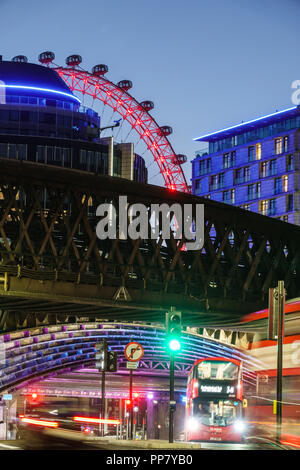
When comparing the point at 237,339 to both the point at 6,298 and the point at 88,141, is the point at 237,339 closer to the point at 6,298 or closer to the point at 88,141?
the point at 6,298

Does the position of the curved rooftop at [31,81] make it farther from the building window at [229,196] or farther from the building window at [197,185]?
the building window at [197,185]

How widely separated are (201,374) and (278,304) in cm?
972

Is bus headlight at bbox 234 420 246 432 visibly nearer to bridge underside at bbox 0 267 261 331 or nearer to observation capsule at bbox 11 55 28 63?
bridge underside at bbox 0 267 261 331

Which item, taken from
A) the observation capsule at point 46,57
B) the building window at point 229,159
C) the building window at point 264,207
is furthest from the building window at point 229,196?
the observation capsule at point 46,57

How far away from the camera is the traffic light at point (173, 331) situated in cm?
3138

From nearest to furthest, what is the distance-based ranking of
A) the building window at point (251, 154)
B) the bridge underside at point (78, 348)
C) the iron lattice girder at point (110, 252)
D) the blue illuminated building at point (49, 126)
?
1. the iron lattice girder at point (110, 252)
2. the bridge underside at point (78, 348)
3. the blue illuminated building at point (49, 126)
4. the building window at point (251, 154)

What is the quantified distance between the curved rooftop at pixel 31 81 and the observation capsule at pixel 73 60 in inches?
161

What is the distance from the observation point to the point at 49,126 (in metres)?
123

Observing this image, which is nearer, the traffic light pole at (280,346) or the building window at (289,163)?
the traffic light pole at (280,346)

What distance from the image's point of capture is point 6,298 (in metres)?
46.7

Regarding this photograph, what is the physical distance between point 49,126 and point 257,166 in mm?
37775

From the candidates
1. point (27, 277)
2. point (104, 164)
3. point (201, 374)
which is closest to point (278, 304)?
point (201, 374)

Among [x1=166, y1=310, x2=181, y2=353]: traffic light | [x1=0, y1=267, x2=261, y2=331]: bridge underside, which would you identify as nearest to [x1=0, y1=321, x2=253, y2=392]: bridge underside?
[x1=0, y1=267, x2=261, y2=331]: bridge underside

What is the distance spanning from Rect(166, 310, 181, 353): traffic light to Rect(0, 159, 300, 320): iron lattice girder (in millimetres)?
13010
